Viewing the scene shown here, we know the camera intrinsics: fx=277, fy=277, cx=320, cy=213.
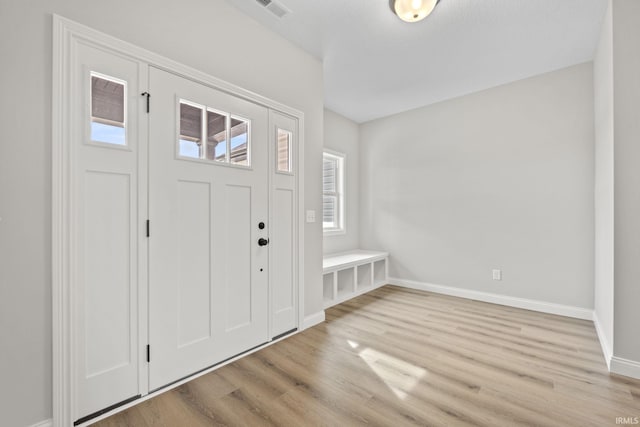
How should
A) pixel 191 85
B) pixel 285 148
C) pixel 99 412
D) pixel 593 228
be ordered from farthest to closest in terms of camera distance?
pixel 593 228 → pixel 285 148 → pixel 191 85 → pixel 99 412

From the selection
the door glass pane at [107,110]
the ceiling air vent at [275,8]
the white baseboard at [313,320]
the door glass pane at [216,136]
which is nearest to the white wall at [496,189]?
the white baseboard at [313,320]

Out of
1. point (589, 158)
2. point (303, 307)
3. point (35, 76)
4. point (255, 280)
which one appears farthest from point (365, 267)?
point (35, 76)

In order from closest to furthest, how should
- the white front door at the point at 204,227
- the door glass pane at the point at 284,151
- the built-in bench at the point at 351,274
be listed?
1. the white front door at the point at 204,227
2. the door glass pane at the point at 284,151
3. the built-in bench at the point at 351,274

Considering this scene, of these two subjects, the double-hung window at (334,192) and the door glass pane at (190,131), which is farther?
the double-hung window at (334,192)

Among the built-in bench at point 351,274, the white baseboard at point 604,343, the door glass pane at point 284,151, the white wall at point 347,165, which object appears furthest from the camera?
the white wall at point 347,165

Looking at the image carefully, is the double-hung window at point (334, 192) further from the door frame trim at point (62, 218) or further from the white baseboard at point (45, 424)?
the white baseboard at point (45, 424)

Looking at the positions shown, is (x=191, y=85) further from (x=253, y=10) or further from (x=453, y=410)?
(x=453, y=410)

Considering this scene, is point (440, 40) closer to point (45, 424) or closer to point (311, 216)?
point (311, 216)

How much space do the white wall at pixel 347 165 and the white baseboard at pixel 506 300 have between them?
1.10 m

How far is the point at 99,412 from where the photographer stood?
5.19 feet

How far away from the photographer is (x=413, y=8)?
79.8 inches

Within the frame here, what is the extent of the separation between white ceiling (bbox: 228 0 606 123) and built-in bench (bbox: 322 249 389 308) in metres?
2.37

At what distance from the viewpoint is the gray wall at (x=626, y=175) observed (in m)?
1.94

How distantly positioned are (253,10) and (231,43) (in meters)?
0.35
